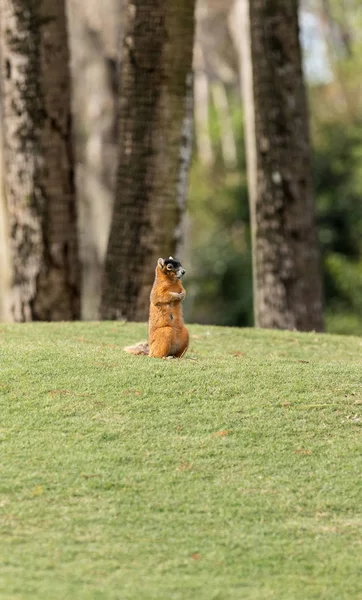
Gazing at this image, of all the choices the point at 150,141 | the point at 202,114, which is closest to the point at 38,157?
the point at 150,141

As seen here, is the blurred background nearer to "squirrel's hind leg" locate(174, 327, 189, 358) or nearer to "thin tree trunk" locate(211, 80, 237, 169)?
"thin tree trunk" locate(211, 80, 237, 169)

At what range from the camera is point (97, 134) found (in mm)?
24172

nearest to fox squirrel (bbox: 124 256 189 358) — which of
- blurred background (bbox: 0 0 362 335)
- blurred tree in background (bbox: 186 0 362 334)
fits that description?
blurred background (bbox: 0 0 362 335)

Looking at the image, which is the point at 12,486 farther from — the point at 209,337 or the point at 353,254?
the point at 353,254

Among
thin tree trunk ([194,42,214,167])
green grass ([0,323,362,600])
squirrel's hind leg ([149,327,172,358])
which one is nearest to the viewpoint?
green grass ([0,323,362,600])

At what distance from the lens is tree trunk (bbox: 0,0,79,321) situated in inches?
505

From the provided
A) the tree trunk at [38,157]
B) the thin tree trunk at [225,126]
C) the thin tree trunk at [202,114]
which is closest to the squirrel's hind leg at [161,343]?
the tree trunk at [38,157]

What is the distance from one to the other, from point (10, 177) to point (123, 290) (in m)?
1.99

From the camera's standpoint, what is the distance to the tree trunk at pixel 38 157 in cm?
1284

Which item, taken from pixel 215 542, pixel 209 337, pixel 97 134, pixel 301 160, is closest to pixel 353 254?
pixel 97 134

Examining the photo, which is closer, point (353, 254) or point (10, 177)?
point (10, 177)

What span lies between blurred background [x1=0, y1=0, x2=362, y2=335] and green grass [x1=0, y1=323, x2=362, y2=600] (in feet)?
44.9

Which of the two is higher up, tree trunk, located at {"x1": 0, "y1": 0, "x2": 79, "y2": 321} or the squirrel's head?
tree trunk, located at {"x1": 0, "y1": 0, "x2": 79, "y2": 321}

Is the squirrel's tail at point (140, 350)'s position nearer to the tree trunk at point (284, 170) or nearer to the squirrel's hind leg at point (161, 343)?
the squirrel's hind leg at point (161, 343)
